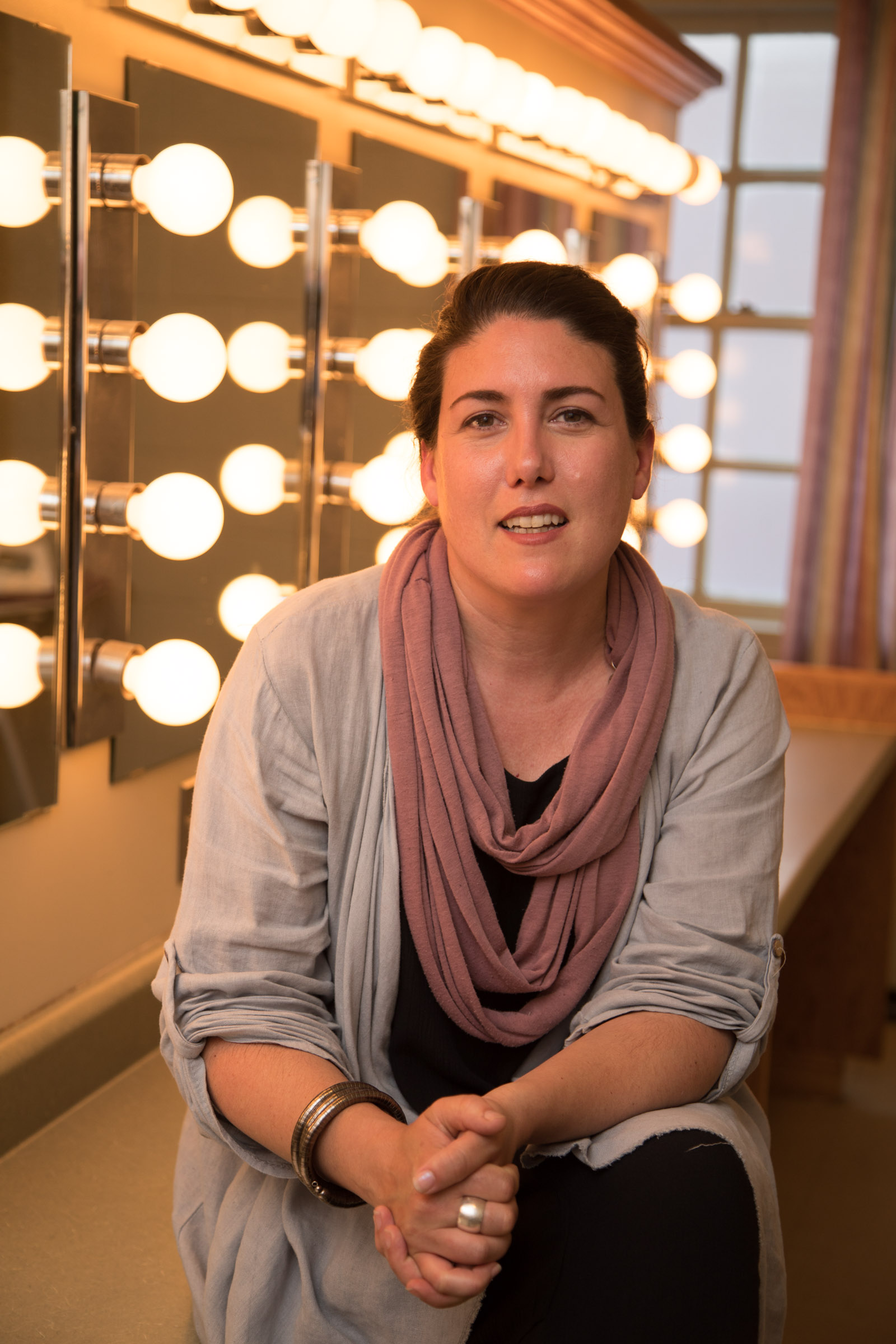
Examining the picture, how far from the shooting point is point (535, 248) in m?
1.76

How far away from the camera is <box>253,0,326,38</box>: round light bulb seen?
4.05 ft

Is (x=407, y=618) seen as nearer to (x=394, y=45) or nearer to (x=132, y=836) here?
(x=132, y=836)

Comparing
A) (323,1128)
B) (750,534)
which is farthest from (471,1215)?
(750,534)

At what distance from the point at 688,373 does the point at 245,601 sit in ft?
3.25

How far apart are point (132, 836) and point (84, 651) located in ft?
0.74

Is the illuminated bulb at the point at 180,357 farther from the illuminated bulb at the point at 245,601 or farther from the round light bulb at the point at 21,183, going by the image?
the illuminated bulb at the point at 245,601

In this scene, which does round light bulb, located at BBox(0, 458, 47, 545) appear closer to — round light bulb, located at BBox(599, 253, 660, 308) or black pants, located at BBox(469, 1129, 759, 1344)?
black pants, located at BBox(469, 1129, 759, 1344)

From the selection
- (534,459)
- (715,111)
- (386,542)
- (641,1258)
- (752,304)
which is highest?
(715,111)

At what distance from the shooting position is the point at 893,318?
2.50 meters

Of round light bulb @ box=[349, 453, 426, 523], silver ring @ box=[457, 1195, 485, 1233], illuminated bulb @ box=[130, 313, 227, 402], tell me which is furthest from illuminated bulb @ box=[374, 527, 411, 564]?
silver ring @ box=[457, 1195, 485, 1233]

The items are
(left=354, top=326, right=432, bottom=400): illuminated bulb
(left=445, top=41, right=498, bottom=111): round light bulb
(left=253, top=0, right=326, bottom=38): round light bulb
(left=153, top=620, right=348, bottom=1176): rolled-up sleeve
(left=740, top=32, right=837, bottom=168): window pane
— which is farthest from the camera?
(left=740, top=32, right=837, bottom=168): window pane

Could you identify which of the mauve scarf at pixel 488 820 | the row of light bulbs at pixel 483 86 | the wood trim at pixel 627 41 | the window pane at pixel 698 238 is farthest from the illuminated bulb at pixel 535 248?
the window pane at pixel 698 238

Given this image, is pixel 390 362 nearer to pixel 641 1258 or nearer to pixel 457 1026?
pixel 457 1026

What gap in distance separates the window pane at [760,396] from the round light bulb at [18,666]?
2055 mm
